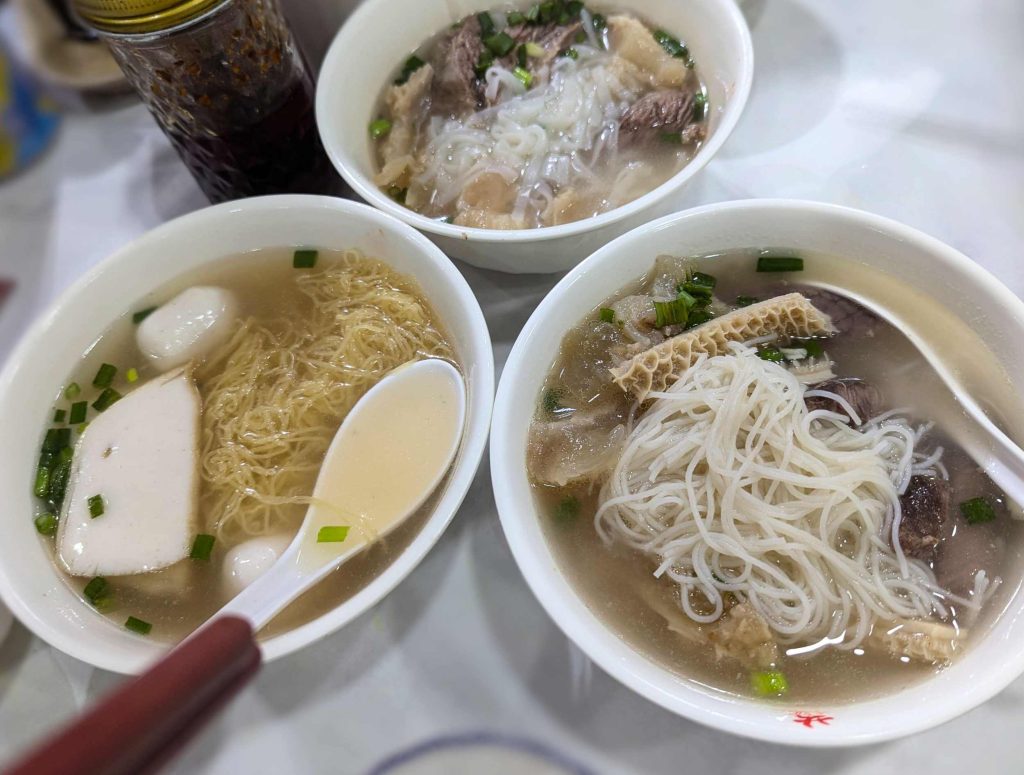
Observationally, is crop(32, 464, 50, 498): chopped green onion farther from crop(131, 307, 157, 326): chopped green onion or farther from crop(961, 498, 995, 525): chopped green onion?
crop(961, 498, 995, 525): chopped green onion

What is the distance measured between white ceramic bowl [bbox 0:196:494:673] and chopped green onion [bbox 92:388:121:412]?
0.09 metres

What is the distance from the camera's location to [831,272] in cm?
148

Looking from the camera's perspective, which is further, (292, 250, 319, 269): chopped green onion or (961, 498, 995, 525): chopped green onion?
(292, 250, 319, 269): chopped green onion

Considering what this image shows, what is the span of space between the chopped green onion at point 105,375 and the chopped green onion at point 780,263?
154 centimetres

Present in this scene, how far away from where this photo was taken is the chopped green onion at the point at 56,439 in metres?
1.48

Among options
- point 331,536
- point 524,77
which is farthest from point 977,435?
point 524,77

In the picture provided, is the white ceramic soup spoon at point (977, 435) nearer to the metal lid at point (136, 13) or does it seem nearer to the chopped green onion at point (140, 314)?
the metal lid at point (136, 13)

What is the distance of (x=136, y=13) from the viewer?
133 centimetres

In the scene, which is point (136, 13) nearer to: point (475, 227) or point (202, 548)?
point (475, 227)

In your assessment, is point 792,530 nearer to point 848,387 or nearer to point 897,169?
point 848,387

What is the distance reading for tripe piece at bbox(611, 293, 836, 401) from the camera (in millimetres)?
1386

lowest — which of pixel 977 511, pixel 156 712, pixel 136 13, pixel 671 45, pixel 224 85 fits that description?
pixel 977 511

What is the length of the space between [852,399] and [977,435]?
0.23 metres

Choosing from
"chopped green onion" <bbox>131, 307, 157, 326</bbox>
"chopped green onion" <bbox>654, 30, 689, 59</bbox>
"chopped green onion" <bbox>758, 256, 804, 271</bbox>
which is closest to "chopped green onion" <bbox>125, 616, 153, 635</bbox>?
"chopped green onion" <bbox>131, 307, 157, 326</bbox>
